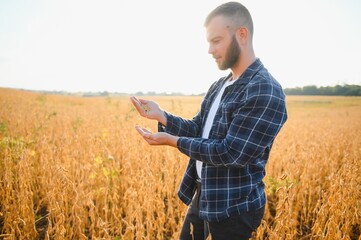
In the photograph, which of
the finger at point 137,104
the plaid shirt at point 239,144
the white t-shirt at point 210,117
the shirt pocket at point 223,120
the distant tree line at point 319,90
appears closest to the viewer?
the plaid shirt at point 239,144

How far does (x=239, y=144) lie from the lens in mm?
1256

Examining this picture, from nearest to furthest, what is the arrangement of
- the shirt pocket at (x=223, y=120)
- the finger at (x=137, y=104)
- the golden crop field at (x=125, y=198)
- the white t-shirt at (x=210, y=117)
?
the shirt pocket at (x=223, y=120), the white t-shirt at (x=210, y=117), the finger at (x=137, y=104), the golden crop field at (x=125, y=198)

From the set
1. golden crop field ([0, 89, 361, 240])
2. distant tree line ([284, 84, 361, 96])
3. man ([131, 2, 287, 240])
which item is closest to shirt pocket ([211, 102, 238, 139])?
man ([131, 2, 287, 240])

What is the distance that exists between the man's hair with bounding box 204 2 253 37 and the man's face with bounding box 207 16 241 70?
0.12 ft

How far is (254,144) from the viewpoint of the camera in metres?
1.27

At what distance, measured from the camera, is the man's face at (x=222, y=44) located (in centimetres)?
141

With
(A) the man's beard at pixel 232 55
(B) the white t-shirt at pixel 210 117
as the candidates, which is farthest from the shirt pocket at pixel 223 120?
(A) the man's beard at pixel 232 55

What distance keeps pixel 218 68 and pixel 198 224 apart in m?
1.05

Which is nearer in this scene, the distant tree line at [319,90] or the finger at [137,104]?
the finger at [137,104]

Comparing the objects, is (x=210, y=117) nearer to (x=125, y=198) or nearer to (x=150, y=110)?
(x=150, y=110)

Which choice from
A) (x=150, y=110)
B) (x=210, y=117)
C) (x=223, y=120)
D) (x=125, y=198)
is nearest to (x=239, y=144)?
(x=223, y=120)

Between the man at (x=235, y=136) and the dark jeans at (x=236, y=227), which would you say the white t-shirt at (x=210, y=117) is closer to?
the man at (x=235, y=136)

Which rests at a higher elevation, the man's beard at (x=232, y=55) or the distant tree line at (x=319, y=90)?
the distant tree line at (x=319, y=90)

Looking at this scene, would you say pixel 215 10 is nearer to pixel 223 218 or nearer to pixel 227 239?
pixel 223 218
